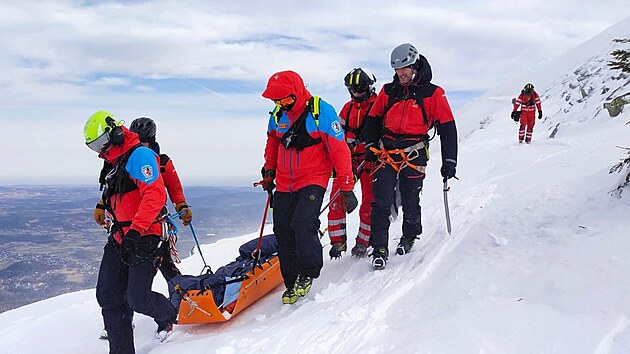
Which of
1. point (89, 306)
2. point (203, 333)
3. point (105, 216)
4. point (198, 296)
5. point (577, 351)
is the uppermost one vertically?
point (105, 216)

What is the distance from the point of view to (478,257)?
4820 mm

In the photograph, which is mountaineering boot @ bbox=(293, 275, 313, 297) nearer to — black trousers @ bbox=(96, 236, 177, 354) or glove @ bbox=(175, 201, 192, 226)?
black trousers @ bbox=(96, 236, 177, 354)

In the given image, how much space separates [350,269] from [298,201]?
1205mm

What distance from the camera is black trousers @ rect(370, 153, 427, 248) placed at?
558 centimetres

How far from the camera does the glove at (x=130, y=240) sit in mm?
4449

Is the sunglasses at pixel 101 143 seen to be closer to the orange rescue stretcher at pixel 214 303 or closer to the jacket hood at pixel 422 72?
the orange rescue stretcher at pixel 214 303

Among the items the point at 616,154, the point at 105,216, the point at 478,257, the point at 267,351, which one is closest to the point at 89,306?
the point at 105,216

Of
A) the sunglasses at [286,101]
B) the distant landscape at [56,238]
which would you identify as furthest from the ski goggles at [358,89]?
the distant landscape at [56,238]

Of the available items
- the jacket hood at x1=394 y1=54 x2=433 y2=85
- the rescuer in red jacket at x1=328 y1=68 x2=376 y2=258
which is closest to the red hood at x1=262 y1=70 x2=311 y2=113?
the jacket hood at x1=394 y1=54 x2=433 y2=85

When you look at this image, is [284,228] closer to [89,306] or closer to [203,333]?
[203,333]

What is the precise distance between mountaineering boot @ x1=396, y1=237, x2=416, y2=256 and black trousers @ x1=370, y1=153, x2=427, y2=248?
45mm

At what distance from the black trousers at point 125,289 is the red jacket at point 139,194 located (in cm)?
18

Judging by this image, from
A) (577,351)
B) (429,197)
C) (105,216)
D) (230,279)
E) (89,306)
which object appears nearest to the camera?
(577,351)

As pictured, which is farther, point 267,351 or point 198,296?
point 198,296
